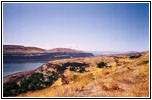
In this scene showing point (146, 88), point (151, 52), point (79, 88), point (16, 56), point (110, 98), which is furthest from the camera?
point (16, 56)

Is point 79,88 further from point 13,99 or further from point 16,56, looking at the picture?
point 16,56

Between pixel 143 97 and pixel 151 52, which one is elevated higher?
pixel 151 52

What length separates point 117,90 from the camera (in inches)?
138

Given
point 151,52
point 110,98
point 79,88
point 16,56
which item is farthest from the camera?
point 16,56

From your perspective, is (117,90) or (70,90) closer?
(117,90)

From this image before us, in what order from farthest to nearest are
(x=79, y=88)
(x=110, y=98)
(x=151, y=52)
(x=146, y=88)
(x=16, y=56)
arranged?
(x=16, y=56) < (x=151, y=52) < (x=79, y=88) < (x=146, y=88) < (x=110, y=98)

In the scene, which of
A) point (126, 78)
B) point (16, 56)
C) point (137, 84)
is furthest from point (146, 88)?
point (16, 56)

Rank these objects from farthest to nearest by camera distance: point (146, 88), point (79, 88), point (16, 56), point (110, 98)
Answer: point (16, 56) < point (79, 88) < point (146, 88) < point (110, 98)

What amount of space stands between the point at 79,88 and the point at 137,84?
5.84 ft

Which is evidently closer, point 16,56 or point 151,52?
point 151,52

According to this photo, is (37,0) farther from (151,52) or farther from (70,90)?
(151,52)

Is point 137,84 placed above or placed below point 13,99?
above

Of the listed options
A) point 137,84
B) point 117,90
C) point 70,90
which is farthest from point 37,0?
point 137,84

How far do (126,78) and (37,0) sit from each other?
426cm
